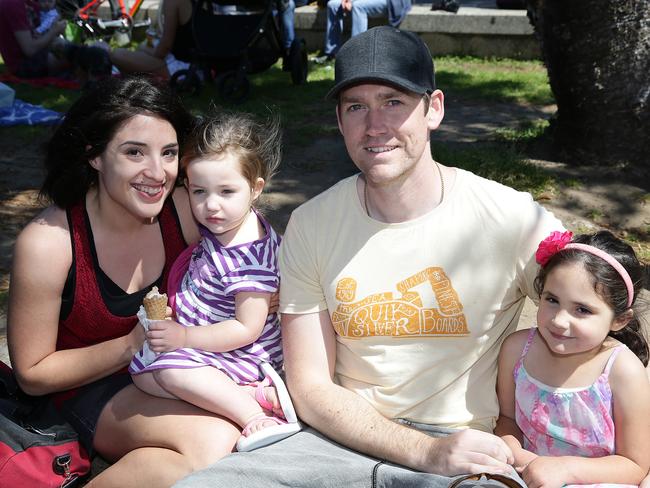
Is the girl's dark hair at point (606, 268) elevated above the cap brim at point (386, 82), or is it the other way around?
the cap brim at point (386, 82)

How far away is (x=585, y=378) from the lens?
241cm

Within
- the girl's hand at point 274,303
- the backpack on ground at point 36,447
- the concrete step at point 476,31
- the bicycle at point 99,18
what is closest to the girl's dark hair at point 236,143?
the girl's hand at point 274,303

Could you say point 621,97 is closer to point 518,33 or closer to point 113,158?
point 113,158

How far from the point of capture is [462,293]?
248cm

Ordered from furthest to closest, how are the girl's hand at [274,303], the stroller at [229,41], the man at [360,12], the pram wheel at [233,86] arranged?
1. the man at [360,12]
2. the pram wheel at [233,86]
3. the stroller at [229,41]
4. the girl's hand at [274,303]

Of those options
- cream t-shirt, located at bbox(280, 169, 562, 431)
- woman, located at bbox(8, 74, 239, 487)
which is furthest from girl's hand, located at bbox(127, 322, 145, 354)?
cream t-shirt, located at bbox(280, 169, 562, 431)

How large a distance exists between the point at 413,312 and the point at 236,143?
0.86m

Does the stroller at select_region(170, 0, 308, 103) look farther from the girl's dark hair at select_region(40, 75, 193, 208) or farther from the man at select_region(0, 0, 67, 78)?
the girl's dark hair at select_region(40, 75, 193, 208)

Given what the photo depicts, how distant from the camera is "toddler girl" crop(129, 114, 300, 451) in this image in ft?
8.70

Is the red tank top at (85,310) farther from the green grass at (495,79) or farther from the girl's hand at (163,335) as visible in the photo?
the green grass at (495,79)

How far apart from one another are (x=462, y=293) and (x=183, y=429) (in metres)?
0.99

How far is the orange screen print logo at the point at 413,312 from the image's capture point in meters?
2.48

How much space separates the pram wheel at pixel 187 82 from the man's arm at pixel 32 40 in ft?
5.80

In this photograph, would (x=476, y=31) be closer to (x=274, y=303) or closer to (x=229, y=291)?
(x=274, y=303)
